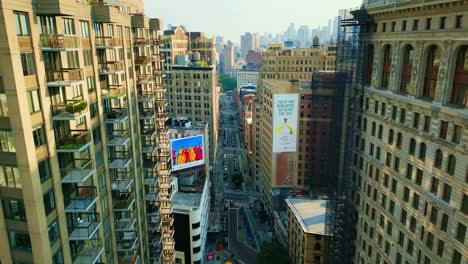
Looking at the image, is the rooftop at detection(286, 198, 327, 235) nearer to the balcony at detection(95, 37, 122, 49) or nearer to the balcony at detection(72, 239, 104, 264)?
the balcony at detection(72, 239, 104, 264)

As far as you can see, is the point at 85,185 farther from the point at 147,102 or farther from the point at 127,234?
the point at 147,102

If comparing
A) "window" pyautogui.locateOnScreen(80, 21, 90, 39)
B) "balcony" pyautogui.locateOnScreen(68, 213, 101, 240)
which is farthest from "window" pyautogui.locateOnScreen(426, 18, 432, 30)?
"balcony" pyautogui.locateOnScreen(68, 213, 101, 240)

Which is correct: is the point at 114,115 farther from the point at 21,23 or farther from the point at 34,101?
the point at 21,23

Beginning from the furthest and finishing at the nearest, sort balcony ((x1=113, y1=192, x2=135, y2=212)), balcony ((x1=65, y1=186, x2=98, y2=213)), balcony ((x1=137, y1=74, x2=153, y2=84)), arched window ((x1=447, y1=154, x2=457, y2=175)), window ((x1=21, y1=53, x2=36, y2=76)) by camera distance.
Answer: balcony ((x1=137, y1=74, x2=153, y2=84)) < balcony ((x1=113, y1=192, x2=135, y2=212)) < arched window ((x1=447, y1=154, x2=457, y2=175)) < balcony ((x1=65, y1=186, x2=98, y2=213)) < window ((x1=21, y1=53, x2=36, y2=76))

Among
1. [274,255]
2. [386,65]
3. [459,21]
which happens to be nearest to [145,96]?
[386,65]

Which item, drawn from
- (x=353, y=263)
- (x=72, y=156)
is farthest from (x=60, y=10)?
(x=353, y=263)

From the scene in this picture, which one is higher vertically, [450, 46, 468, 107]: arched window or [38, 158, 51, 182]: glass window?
[450, 46, 468, 107]: arched window
